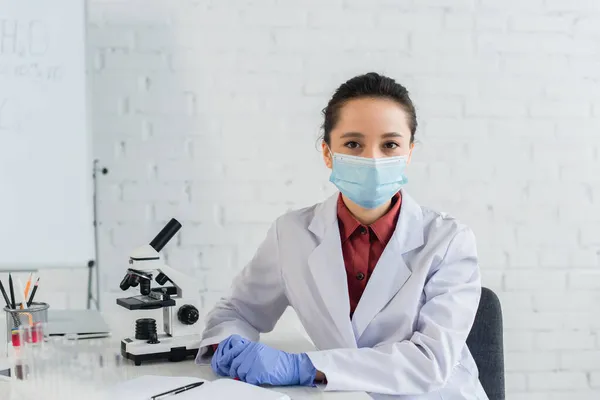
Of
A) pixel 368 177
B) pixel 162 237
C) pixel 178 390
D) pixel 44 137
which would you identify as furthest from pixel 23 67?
pixel 178 390

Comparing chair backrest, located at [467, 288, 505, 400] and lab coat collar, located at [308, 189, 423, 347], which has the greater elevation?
lab coat collar, located at [308, 189, 423, 347]

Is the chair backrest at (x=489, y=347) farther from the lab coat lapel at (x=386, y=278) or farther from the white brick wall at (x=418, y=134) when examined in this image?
the white brick wall at (x=418, y=134)

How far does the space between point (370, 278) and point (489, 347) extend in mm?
379

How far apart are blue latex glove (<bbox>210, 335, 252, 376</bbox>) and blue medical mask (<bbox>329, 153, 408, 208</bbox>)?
0.43 m

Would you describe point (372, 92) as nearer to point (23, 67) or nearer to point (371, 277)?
point (371, 277)

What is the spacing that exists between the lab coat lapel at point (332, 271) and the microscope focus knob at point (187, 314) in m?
0.28

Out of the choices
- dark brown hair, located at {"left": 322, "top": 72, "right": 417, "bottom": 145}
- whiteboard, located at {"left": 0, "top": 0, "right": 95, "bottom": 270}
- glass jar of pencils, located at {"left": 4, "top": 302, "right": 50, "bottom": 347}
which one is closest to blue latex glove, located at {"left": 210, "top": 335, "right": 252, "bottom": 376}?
glass jar of pencils, located at {"left": 4, "top": 302, "right": 50, "bottom": 347}

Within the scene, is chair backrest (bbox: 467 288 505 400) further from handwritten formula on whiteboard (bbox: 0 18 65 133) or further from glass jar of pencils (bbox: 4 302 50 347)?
handwritten formula on whiteboard (bbox: 0 18 65 133)

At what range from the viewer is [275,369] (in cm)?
141

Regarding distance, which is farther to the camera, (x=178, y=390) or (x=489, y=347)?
(x=489, y=347)

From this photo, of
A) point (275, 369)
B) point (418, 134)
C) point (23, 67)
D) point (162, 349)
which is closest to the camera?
point (275, 369)

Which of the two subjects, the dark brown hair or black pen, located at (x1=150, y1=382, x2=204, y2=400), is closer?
black pen, located at (x1=150, y1=382, x2=204, y2=400)

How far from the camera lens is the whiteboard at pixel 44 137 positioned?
206cm

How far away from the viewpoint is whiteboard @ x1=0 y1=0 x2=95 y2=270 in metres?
2.06
